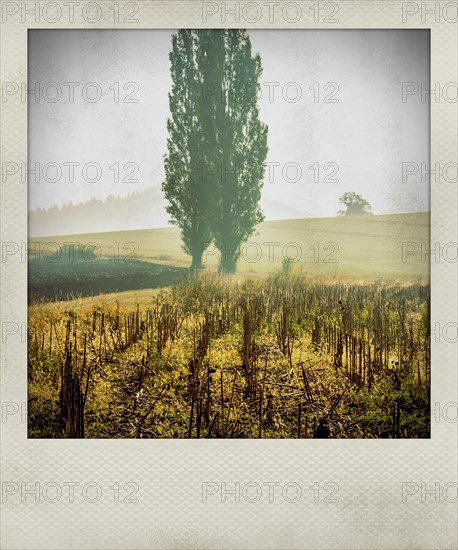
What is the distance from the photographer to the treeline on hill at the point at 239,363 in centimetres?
290

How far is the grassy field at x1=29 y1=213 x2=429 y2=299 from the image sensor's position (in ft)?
9.62

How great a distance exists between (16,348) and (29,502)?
2.70 feet

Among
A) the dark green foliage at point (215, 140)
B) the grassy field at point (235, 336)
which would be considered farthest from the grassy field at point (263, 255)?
the dark green foliage at point (215, 140)

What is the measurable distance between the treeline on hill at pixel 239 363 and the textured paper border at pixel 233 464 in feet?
0.29

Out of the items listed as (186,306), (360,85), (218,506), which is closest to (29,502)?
(218,506)

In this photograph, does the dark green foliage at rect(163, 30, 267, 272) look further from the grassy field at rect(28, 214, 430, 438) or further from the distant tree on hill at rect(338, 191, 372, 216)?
the distant tree on hill at rect(338, 191, 372, 216)

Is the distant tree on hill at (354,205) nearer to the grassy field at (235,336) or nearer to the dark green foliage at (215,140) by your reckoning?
the grassy field at (235,336)

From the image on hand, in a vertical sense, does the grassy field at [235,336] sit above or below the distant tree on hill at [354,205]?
below

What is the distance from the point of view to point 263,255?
2949 millimetres

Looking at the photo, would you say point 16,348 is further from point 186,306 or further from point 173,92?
point 173,92

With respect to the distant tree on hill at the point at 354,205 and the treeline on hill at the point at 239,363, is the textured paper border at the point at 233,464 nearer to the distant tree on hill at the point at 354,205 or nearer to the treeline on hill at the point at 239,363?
the treeline on hill at the point at 239,363

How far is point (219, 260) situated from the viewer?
296cm

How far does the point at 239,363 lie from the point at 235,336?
0.15 meters

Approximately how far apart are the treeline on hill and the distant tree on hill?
0.40 m
